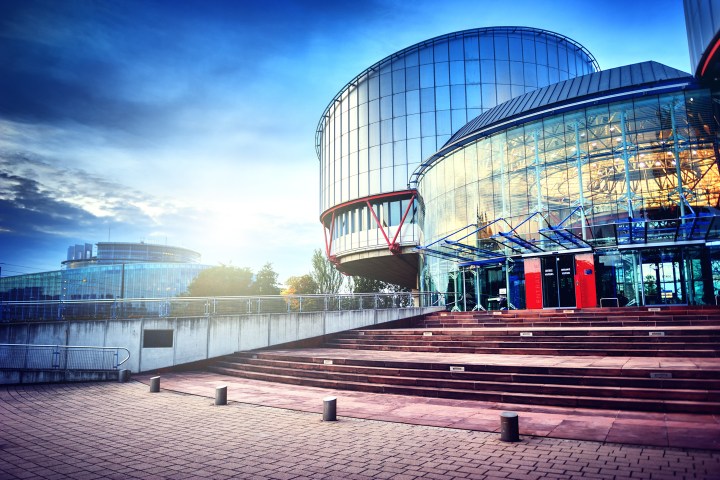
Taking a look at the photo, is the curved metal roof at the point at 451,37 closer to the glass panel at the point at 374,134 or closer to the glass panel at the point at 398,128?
the glass panel at the point at 374,134

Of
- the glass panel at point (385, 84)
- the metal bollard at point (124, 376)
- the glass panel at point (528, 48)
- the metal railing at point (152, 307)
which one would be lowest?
the metal bollard at point (124, 376)

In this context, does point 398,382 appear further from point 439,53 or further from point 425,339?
point 439,53

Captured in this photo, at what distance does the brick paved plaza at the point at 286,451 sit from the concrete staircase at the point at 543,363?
325cm

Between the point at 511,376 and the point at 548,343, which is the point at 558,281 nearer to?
the point at 548,343

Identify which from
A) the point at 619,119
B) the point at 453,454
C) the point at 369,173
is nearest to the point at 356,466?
the point at 453,454

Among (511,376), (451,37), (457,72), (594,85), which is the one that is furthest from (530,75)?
(511,376)

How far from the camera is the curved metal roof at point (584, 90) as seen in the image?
80.1 feet

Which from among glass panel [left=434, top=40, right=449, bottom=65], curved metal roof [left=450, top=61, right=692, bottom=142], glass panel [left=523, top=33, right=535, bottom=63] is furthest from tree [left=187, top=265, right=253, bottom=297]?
glass panel [left=523, top=33, right=535, bottom=63]

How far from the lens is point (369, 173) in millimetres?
47656

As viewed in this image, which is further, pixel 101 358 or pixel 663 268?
pixel 663 268

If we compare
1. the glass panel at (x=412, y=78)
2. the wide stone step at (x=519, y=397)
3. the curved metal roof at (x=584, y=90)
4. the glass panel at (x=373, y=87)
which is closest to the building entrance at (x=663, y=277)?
the curved metal roof at (x=584, y=90)

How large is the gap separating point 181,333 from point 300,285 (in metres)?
54.1

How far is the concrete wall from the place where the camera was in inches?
676

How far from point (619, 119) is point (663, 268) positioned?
27.1 feet
